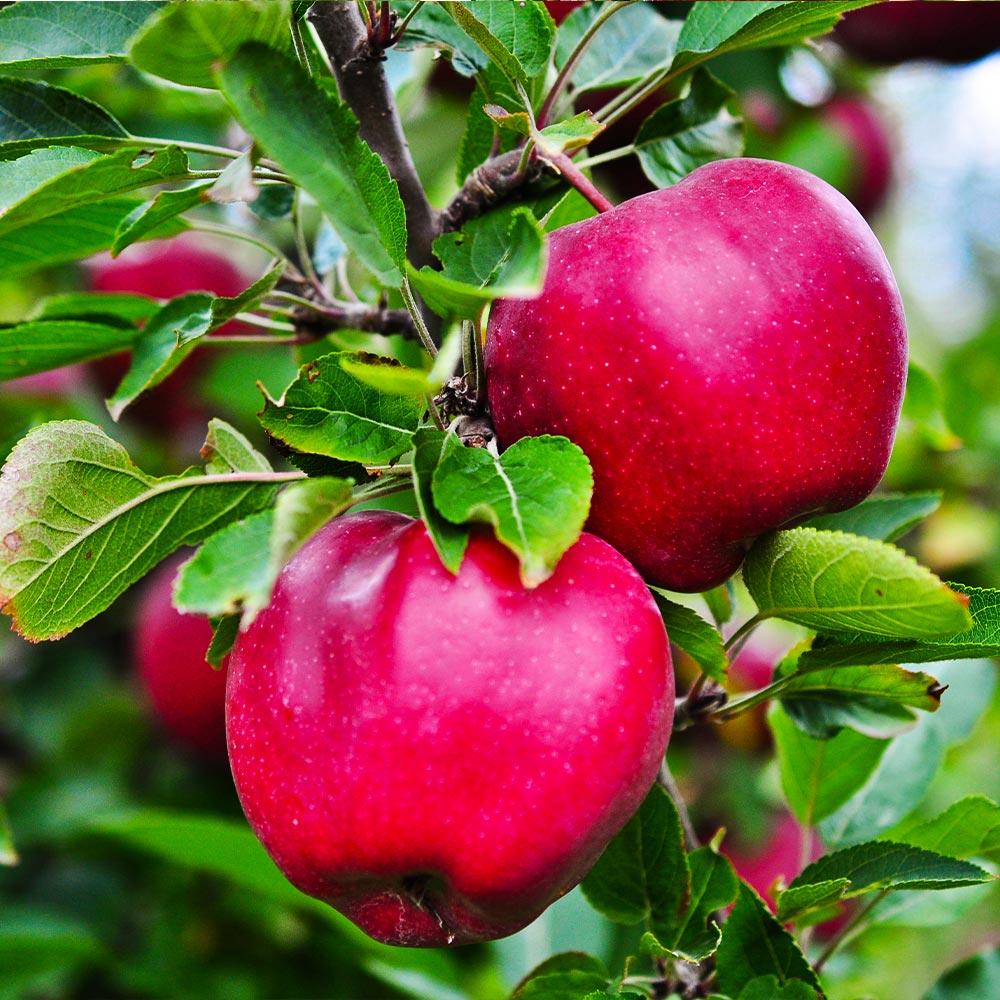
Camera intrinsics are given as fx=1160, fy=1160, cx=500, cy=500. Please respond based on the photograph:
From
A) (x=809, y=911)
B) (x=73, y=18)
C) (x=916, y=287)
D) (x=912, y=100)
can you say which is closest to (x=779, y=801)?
(x=809, y=911)

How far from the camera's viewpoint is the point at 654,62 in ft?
3.19

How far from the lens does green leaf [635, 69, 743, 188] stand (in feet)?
2.75

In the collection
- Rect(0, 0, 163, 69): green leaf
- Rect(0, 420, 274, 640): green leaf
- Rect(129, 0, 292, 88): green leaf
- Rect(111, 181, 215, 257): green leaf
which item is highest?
Rect(129, 0, 292, 88): green leaf

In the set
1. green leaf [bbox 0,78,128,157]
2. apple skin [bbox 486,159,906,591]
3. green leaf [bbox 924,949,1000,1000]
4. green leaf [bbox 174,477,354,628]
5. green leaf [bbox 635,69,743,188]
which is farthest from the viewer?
green leaf [bbox 924,949,1000,1000]

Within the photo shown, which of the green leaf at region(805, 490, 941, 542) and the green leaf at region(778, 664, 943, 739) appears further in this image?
the green leaf at region(805, 490, 941, 542)

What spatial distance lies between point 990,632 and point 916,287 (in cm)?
534

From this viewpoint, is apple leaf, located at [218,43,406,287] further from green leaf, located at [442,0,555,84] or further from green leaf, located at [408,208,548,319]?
A: green leaf, located at [442,0,555,84]

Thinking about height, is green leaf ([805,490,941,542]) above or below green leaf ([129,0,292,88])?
below

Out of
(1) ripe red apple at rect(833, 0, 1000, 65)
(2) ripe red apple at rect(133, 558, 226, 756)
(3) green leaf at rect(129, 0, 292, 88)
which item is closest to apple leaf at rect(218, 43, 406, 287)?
→ (3) green leaf at rect(129, 0, 292, 88)

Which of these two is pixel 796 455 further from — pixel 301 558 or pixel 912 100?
pixel 912 100

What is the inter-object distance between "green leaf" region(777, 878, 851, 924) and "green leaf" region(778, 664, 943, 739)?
12cm

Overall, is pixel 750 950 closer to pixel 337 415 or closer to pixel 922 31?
pixel 337 415

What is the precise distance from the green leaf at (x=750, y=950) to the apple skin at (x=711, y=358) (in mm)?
225

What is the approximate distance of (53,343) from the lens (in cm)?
91
